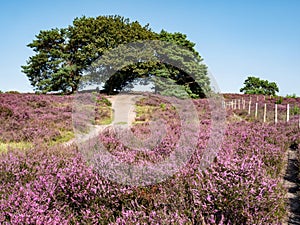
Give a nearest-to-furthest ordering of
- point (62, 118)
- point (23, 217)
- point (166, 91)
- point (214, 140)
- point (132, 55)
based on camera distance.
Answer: point (23, 217), point (214, 140), point (62, 118), point (166, 91), point (132, 55)

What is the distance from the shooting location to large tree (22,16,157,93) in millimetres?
28656

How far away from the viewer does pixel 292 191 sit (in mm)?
4211

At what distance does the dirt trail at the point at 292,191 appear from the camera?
3.30 meters

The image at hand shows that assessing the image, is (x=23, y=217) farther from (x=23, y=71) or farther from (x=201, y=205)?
(x=23, y=71)

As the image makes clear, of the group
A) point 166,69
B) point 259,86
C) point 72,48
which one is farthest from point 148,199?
point 259,86

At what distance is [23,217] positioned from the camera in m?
2.43

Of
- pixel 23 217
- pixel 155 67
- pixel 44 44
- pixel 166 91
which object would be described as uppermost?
pixel 44 44

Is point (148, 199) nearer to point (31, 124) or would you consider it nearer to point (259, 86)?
point (31, 124)

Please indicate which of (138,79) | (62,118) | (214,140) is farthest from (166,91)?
(214,140)

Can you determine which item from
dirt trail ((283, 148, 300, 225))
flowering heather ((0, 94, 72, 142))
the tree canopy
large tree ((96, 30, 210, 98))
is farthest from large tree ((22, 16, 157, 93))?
dirt trail ((283, 148, 300, 225))

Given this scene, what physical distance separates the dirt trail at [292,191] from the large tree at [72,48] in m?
24.2

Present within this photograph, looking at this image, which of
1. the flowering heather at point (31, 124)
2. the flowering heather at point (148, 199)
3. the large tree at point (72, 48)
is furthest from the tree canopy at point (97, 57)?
the flowering heather at point (148, 199)

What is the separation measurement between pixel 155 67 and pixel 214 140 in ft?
75.4

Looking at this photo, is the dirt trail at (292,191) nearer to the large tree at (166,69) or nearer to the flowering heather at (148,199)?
the flowering heather at (148,199)
